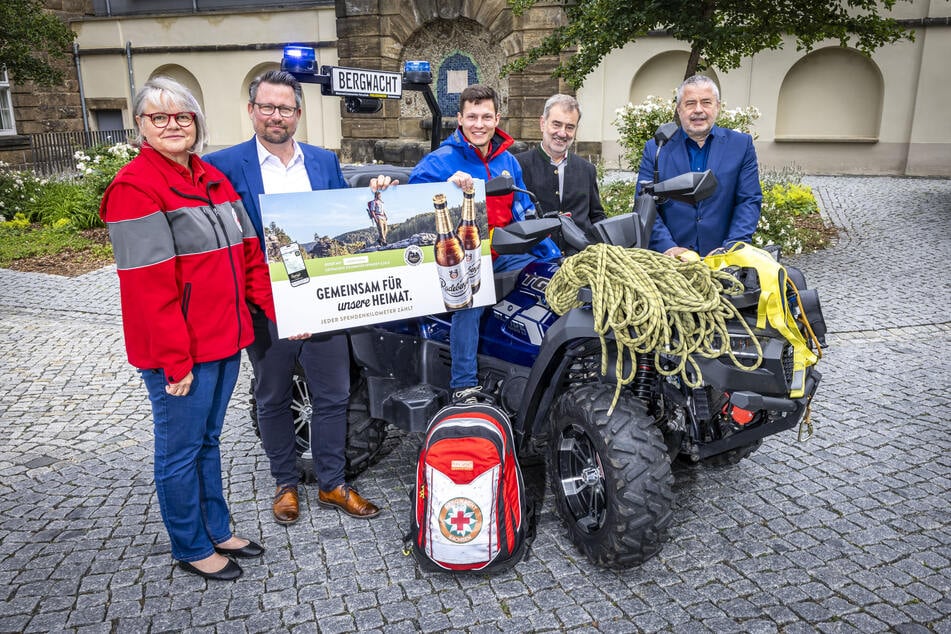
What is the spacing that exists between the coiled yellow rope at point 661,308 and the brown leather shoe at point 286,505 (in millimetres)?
1826

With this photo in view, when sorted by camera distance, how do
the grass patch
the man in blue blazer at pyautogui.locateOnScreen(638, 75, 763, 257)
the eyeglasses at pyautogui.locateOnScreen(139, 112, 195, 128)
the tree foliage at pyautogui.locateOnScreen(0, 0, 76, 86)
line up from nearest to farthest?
the eyeglasses at pyautogui.locateOnScreen(139, 112, 195, 128) → the man in blue blazer at pyautogui.locateOnScreen(638, 75, 763, 257) → the grass patch → the tree foliage at pyautogui.locateOnScreen(0, 0, 76, 86)

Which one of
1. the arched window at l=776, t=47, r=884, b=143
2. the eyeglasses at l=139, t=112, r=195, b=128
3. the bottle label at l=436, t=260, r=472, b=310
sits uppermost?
the arched window at l=776, t=47, r=884, b=143

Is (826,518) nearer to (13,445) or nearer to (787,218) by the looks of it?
(13,445)

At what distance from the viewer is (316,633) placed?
2838 mm

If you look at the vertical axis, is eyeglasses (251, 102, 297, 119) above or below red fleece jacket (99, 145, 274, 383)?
above

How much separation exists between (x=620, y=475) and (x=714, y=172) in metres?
2.19

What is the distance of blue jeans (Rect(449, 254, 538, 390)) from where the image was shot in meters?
3.62

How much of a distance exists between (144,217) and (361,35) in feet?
63.2

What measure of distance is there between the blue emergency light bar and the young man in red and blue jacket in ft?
2.42

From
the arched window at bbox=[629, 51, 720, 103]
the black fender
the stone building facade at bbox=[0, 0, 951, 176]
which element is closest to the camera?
the black fender

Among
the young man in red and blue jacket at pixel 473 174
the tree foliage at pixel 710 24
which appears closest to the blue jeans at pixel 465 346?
the young man in red and blue jacket at pixel 473 174

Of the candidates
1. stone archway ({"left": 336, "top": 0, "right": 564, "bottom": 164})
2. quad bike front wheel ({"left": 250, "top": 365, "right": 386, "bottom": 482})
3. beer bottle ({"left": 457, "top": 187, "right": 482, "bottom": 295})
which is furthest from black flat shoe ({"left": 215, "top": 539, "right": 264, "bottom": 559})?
stone archway ({"left": 336, "top": 0, "right": 564, "bottom": 164})

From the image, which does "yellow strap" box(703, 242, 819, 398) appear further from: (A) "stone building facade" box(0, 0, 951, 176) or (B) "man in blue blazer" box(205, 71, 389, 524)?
(A) "stone building facade" box(0, 0, 951, 176)

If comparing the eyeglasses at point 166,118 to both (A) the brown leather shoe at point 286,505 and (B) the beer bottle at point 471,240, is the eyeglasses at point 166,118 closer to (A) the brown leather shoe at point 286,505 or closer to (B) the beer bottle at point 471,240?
(B) the beer bottle at point 471,240
